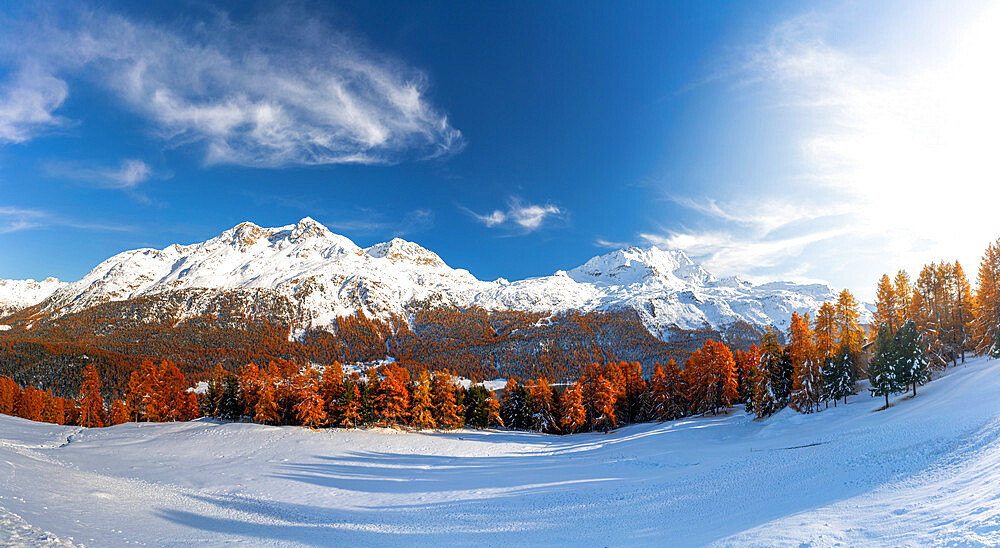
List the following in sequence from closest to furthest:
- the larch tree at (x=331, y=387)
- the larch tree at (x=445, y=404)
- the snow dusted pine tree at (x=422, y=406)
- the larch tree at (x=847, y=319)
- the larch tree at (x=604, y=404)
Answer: the larch tree at (x=847, y=319), the larch tree at (x=331, y=387), the snow dusted pine tree at (x=422, y=406), the larch tree at (x=445, y=404), the larch tree at (x=604, y=404)

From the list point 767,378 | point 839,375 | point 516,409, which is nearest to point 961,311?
point 839,375

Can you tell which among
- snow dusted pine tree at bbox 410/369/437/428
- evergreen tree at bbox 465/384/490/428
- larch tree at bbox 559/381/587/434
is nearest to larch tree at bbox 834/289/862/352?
larch tree at bbox 559/381/587/434

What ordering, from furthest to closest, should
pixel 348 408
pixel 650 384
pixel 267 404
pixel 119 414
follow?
pixel 650 384 < pixel 119 414 < pixel 348 408 < pixel 267 404

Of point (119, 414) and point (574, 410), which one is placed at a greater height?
point (119, 414)

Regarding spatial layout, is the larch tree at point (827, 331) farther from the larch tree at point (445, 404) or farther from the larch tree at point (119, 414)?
the larch tree at point (119, 414)

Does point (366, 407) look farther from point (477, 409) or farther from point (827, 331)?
point (827, 331)

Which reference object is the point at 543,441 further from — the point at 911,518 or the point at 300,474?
the point at 911,518

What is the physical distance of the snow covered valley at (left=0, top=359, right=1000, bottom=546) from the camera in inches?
562

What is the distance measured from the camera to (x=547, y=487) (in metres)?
26.0

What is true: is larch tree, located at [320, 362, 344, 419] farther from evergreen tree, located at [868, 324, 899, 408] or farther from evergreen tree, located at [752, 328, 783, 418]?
evergreen tree, located at [868, 324, 899, 408]

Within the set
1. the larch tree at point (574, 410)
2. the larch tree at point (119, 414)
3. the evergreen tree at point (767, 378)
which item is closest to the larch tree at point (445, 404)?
the larch tree at point (574, 410)

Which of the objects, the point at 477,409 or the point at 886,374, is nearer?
the point at 886,374

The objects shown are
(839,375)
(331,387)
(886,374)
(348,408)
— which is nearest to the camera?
(886,374)

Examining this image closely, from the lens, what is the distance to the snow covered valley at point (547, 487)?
14.3 metres
